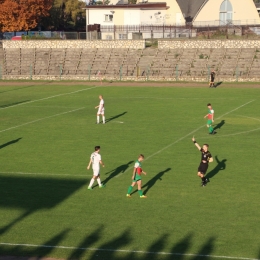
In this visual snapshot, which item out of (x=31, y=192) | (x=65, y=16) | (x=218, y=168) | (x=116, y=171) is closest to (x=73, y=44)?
(x=65, y=16)

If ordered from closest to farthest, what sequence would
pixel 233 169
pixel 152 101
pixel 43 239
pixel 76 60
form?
pixel 43 239 < pixel 233 169 < pixel 152 101 < pixel 76 60

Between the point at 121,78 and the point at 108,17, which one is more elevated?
the point at 108,17

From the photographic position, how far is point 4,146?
36.9 metres

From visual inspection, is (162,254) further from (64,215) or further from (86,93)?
(86,93)

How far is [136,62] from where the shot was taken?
76688 mm

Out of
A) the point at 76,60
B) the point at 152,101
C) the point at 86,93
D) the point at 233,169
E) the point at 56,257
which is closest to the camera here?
the point at 56,257

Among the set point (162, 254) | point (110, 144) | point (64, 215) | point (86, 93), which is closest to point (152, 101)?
point (86, 93)

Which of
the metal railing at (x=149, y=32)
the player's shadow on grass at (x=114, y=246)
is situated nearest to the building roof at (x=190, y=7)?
the metal railing at (x=149, y=32)

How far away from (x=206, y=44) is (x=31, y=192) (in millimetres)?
52757

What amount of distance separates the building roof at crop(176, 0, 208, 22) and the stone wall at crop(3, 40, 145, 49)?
2684cm

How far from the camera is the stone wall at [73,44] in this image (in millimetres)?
80062

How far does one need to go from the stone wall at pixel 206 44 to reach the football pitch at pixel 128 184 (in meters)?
24.0

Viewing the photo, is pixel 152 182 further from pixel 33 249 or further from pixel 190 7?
pixel 190 7

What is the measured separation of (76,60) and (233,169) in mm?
51532
